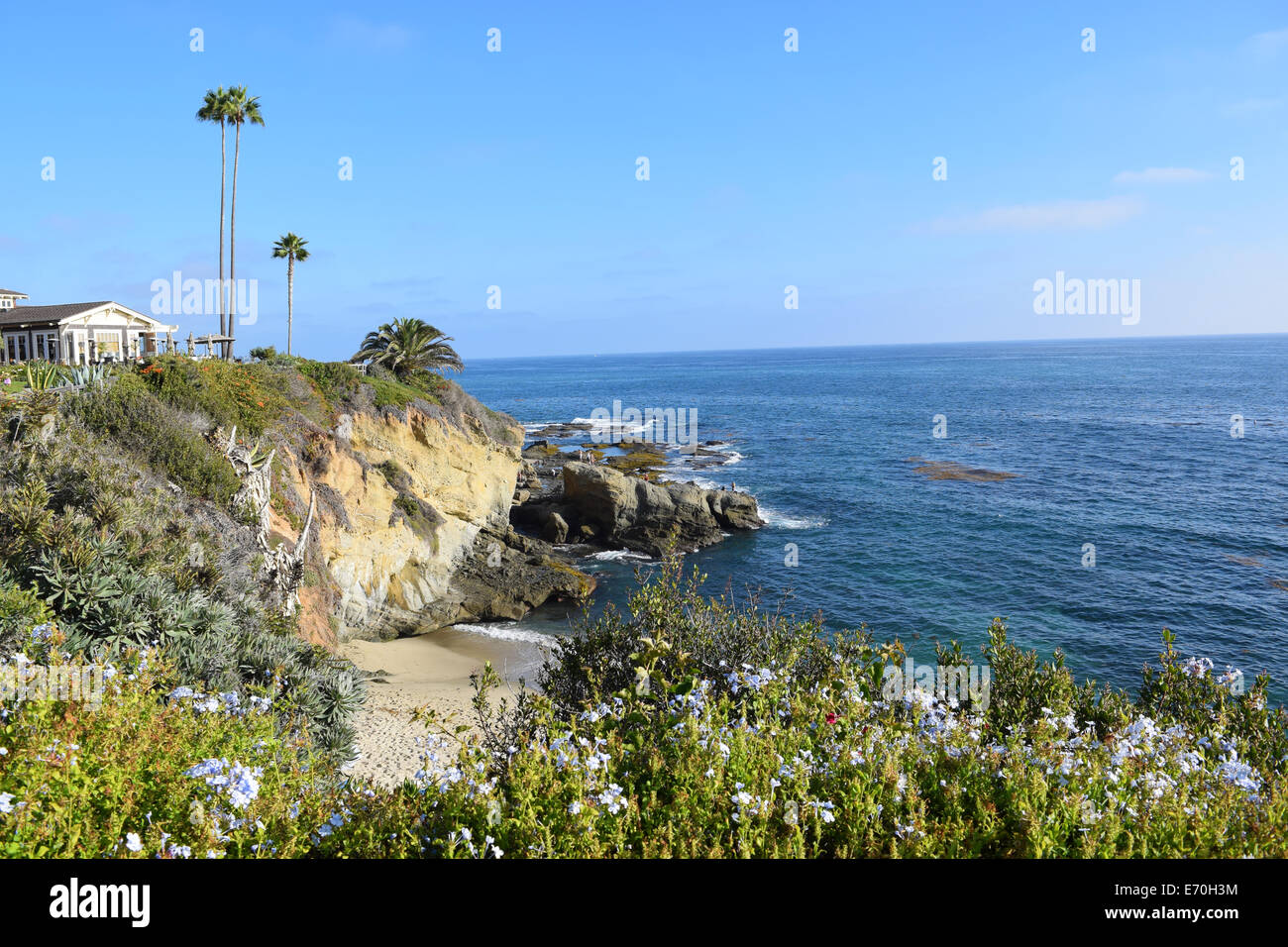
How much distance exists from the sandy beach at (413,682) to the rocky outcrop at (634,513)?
12388mm

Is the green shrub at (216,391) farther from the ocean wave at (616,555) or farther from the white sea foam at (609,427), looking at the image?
the white sea foam at (609,427)

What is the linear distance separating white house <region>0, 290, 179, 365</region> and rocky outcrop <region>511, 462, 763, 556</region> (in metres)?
19.6

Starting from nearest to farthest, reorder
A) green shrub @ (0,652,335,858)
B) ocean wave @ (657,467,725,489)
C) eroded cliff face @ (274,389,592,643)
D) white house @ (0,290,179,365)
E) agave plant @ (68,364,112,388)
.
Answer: green shrub @ (0,652,335,858) → agave plant @ (68,364,112,388) → eroded cliff face @ (274,389,592,643) → white house @ (0,290,179,365) → ocean wave @ (657,467,725,489)

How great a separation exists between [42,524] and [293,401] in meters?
16.0

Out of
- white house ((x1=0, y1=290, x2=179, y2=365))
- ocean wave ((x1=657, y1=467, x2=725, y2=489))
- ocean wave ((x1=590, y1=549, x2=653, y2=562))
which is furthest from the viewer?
ocean wave ((x1=657, y1=467, x2=725, y2=489))

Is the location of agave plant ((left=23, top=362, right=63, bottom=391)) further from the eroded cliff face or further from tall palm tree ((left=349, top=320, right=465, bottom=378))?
tall palm tree ((left=349, top=320, right=465, bottom=378))

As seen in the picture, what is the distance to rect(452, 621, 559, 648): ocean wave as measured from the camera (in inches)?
1052

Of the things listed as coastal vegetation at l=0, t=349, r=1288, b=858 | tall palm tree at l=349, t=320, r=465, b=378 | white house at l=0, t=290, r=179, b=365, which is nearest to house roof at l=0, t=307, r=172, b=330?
white house at l=0, t=290, r=179, b=365

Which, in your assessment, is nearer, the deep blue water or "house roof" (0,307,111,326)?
the deep blue water

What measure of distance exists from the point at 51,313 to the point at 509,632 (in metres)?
27.5

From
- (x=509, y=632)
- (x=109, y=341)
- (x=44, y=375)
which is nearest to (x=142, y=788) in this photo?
(x=44, y=375)

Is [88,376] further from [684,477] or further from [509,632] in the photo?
[684,477]

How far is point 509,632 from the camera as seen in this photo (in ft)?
Answer: 90.2

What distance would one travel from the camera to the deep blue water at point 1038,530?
89.5ft
